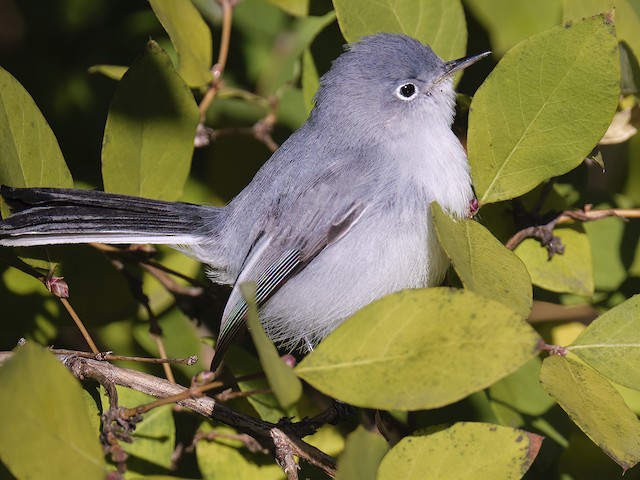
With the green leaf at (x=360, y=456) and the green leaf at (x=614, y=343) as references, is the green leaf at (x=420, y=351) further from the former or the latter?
the green leaf at (x=614, y=343)

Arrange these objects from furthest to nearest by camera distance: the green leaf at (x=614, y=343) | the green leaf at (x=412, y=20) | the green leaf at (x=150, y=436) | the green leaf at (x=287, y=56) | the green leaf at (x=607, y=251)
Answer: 1. the green leaf at (x=287, y=56)
2. the green leaf at (x=607, y=251)
3. the green leaf at (x=412, y=20)
4. the green leaf at (x=150, y=436)
5. the green leaf at (x=614, y=343)

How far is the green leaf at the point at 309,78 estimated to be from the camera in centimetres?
210

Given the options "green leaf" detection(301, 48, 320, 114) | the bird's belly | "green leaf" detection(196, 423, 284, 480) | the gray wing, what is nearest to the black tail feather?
the gray wing

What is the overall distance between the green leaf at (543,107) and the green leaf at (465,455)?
559 mm

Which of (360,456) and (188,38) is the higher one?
(188,38)

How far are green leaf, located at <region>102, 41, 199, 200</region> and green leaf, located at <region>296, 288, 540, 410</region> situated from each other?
2.80ft

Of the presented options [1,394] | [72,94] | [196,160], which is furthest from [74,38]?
[1,394]

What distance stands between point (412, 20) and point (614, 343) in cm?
96

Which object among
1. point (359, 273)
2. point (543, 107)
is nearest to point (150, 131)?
point (359, 273)

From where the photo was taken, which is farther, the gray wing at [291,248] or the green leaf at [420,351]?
the gray wing at [291,248]

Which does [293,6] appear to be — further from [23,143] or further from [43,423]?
[43,423]

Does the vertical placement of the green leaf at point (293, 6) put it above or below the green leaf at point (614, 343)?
above

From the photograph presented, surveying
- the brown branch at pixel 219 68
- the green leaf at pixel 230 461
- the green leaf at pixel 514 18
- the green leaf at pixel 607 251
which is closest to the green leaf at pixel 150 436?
the green leaf at pixel 230 461

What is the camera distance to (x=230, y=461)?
5.57 ft
